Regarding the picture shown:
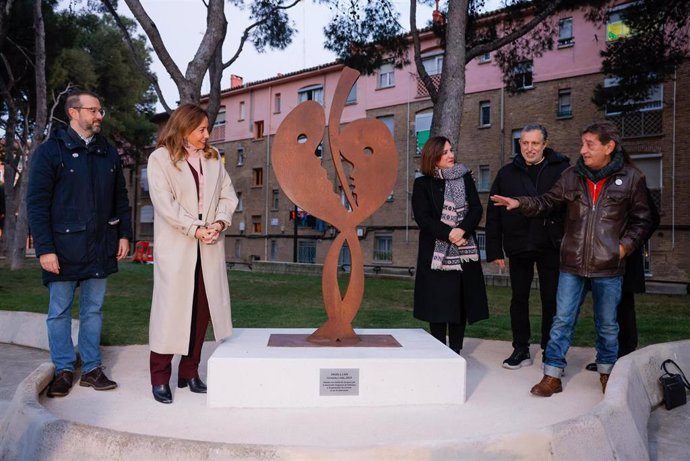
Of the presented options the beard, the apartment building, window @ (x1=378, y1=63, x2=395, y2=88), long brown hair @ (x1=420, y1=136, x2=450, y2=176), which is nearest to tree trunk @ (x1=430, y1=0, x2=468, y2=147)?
the apartment building

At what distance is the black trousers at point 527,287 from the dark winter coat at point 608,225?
66cm

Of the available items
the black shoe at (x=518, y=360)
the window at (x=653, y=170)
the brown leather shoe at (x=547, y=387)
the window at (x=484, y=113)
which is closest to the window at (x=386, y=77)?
the window at (x=484, y=113)

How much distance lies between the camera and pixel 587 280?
15.2ft

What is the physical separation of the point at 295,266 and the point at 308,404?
20867mm

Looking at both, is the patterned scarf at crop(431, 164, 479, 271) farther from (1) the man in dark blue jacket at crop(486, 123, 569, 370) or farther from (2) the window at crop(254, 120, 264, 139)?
(2) the window at crop(254, 120, 264, 139)

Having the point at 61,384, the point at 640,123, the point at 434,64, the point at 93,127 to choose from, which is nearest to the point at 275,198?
the point at 434,64

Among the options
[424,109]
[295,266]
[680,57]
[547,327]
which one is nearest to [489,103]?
[424,109]

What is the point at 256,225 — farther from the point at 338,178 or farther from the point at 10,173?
the point at 338,178

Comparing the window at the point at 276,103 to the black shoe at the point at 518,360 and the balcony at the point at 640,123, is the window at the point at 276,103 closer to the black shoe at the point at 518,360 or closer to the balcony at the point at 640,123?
the balcony at the point at 640,123

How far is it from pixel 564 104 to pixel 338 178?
21114 mm

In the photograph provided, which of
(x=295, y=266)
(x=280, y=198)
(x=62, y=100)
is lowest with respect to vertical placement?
(x=295, y=266)

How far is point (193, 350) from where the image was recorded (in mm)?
4473

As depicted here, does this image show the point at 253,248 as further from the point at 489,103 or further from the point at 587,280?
the point at 587,280

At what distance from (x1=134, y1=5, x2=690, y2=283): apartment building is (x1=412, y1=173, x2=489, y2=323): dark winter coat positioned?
10.4 meters
